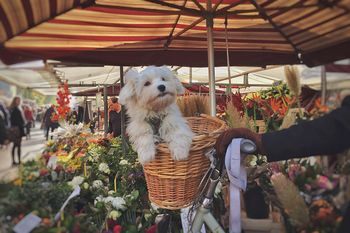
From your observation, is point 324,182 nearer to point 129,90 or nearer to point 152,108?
point 152,108

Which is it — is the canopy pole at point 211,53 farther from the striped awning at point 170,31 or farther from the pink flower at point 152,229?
the pink flower at point 152,229

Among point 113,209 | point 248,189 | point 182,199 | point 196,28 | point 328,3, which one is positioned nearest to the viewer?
point 328,3

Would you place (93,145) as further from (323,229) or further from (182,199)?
(323,229)

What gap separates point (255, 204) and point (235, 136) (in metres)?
0.32

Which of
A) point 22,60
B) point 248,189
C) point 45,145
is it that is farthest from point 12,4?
point 248,189

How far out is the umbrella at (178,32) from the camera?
4.42 ft

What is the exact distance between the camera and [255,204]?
1.45 m

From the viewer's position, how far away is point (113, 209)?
2230mm

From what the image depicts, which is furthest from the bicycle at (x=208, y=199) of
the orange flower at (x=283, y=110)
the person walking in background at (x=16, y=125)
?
the person walking in background at (x=16, y=125)

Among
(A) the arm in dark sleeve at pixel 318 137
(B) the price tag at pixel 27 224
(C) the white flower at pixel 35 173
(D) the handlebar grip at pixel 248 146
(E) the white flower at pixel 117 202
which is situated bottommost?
(E) the white flower at pixel 117 202

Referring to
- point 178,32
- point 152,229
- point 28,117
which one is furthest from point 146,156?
point 178,32

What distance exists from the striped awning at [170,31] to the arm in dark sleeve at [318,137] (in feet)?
0.68

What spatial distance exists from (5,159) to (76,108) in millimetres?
669

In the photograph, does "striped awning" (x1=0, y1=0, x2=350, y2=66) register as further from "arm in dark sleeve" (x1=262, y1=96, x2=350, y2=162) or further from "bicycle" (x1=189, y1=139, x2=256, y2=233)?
"bicycle" (x1=189, y1=139, x2=256, y2=233)
